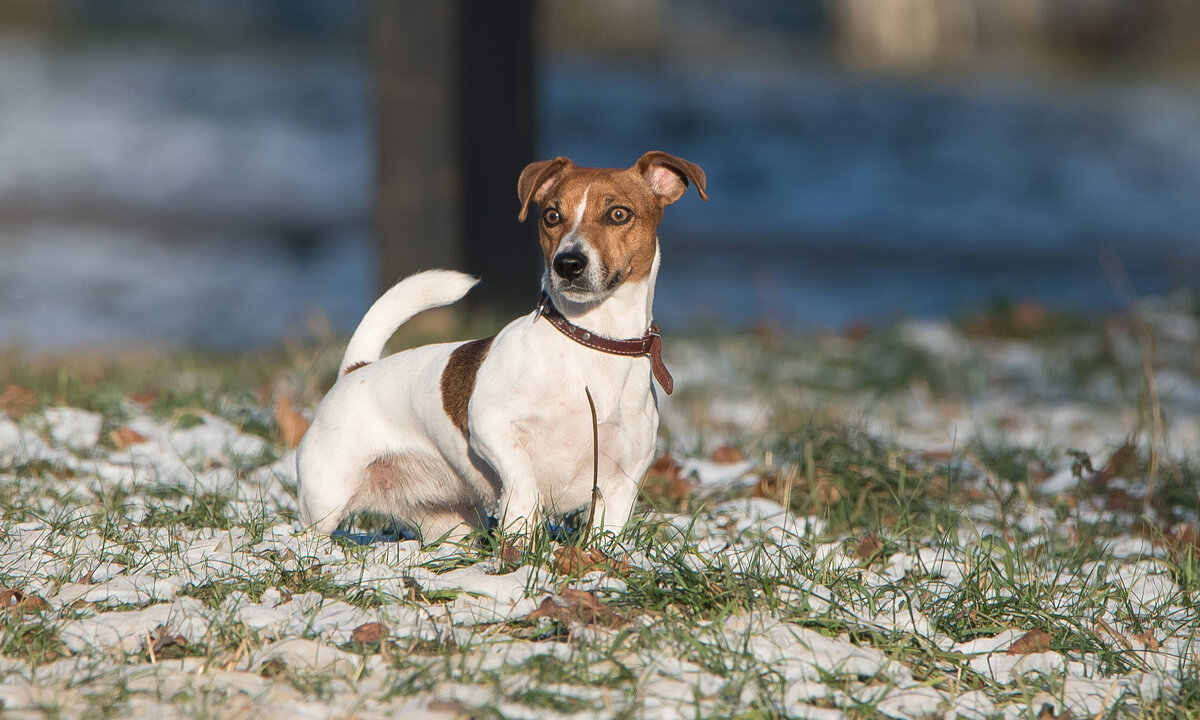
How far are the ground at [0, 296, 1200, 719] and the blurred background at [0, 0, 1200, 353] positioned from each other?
2.89 m

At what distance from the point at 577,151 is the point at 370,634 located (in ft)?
48.8

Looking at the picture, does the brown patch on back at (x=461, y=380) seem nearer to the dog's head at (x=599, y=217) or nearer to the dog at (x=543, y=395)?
the dog at (x=543, y=395)

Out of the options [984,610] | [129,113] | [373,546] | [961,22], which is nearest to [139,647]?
[373,546]

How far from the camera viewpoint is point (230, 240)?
14.6 meters

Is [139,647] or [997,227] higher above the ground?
[139,647]

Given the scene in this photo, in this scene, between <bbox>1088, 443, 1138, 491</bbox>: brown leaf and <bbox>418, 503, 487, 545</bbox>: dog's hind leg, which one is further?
<bbox>1088, 443, 1138, 491</bbox>: brown leaf

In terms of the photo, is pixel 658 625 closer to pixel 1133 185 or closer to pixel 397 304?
pixel 397 304

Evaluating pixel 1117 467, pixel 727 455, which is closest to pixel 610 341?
pixel 727 455

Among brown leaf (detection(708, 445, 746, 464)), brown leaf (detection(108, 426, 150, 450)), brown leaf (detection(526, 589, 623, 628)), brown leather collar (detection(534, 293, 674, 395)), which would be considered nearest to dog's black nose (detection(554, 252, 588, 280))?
brown leather collar (detection(534, 293, 674, 395))

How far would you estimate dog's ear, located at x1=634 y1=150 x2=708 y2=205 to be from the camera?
12.3 feet

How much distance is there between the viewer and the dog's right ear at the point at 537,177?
3.81 meters

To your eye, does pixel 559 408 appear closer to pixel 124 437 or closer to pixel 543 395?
pixel 543 395

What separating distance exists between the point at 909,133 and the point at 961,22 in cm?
565

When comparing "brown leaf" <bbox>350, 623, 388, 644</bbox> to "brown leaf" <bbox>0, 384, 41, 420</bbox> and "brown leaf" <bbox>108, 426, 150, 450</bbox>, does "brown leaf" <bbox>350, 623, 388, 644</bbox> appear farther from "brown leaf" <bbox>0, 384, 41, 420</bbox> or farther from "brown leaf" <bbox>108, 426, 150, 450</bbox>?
"brown leaf" <bbox>0, 384, 41, 420</bbox>
